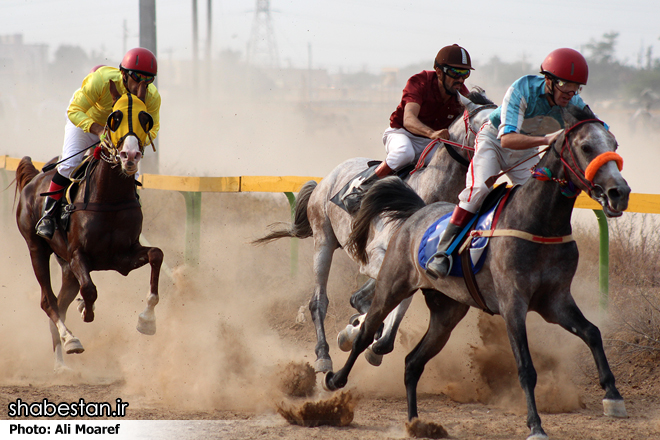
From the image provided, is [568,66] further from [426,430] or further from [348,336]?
[348,336]

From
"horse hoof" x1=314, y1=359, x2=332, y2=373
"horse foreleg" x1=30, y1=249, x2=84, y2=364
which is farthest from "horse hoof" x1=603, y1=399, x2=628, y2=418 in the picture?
"horse foreleg" x1=30, y1=249, x2=84, y2=364

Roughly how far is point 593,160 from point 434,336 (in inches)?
62.1

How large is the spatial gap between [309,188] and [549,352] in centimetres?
282

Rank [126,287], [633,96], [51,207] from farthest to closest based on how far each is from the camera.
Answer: [633,96]
[126,287]
[51,207]

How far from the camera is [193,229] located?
7.96 meters

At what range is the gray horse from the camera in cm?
530

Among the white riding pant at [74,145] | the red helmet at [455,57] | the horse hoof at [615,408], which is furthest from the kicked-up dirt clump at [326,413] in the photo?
the white riding pant at [74,145]

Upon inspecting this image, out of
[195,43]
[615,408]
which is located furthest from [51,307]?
[195,43]

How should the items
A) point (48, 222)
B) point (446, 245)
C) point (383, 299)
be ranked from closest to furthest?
1. point (446, 245)
2. point (383, 299)
3. point (48, 222)

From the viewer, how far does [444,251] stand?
13.6 ft

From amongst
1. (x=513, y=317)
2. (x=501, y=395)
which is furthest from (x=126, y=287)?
(x=513, y=317)

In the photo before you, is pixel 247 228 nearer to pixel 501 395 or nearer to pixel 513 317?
pixel 501 395

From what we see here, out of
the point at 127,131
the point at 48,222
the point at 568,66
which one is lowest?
the point at 48,222

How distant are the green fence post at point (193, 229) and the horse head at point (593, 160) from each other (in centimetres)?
497
